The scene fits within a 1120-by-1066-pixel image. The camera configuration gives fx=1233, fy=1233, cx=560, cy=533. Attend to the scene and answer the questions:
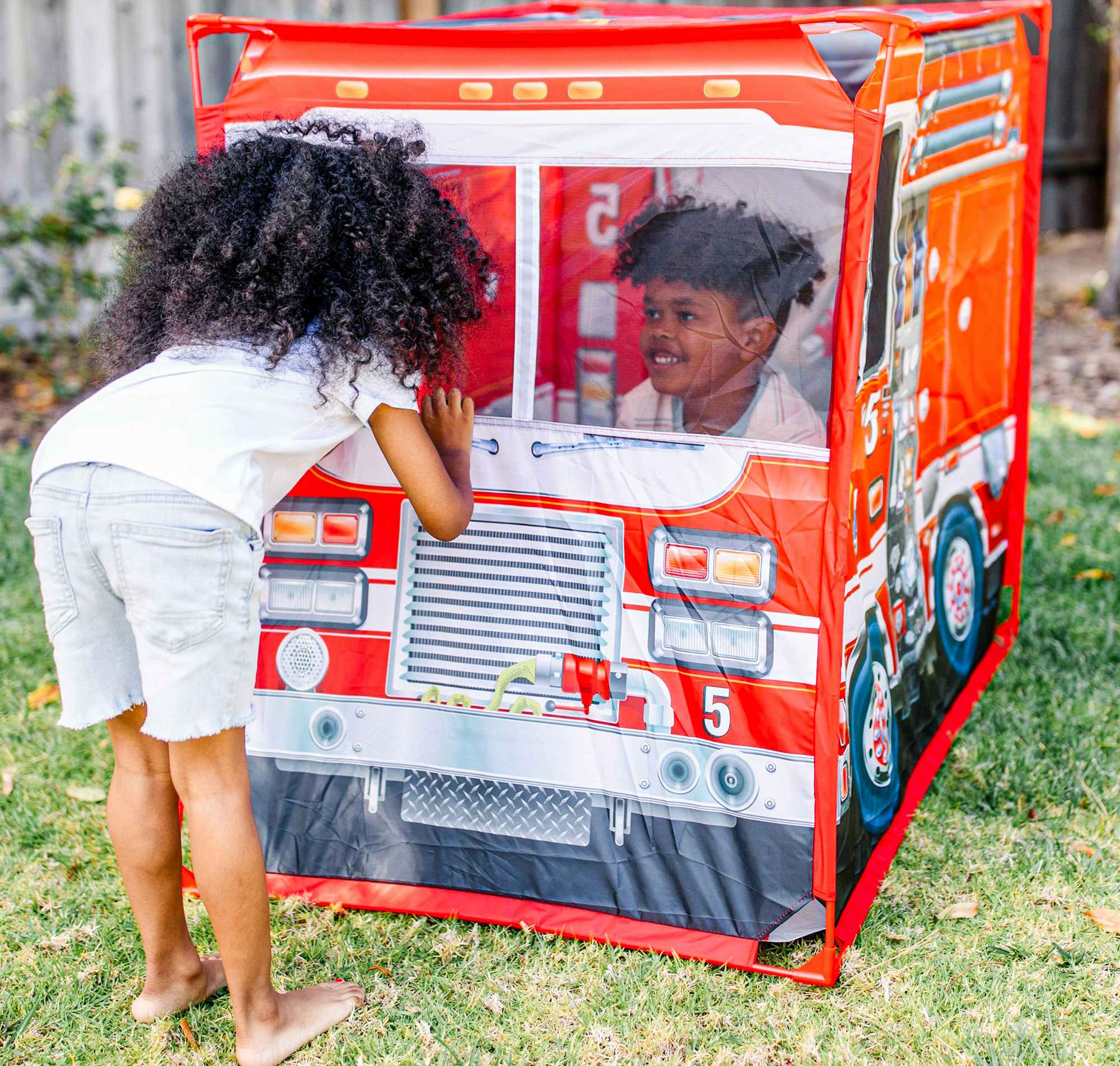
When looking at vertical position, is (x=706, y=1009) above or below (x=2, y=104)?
below

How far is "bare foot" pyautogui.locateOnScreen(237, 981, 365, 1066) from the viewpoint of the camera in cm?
203

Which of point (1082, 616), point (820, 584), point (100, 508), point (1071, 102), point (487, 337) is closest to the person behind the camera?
point (100, 508)

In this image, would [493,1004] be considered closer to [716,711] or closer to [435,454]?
[716,711]

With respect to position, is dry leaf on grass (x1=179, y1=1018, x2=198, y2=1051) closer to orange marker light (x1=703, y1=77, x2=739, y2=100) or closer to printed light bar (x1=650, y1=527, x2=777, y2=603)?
printed light bar (x1=650, y1=527, x2=777, y2=603)

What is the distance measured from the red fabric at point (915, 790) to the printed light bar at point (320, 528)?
3.82ft

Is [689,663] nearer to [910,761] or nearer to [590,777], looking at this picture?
[590,777]

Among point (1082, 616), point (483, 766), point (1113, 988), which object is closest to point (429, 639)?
point (483, 766)

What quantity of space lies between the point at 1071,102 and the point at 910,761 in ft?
25.9

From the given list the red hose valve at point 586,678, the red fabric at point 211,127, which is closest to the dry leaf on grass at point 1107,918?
the red hose valve at point 586,678

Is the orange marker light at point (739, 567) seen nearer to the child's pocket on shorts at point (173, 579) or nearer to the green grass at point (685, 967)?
the green grass at point (685, 967)

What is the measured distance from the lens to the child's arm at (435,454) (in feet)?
6.54

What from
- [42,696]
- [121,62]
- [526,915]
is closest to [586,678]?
[526,915]

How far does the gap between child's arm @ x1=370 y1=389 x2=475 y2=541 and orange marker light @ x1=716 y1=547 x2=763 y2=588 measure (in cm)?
46

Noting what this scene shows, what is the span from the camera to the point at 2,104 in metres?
5.86
